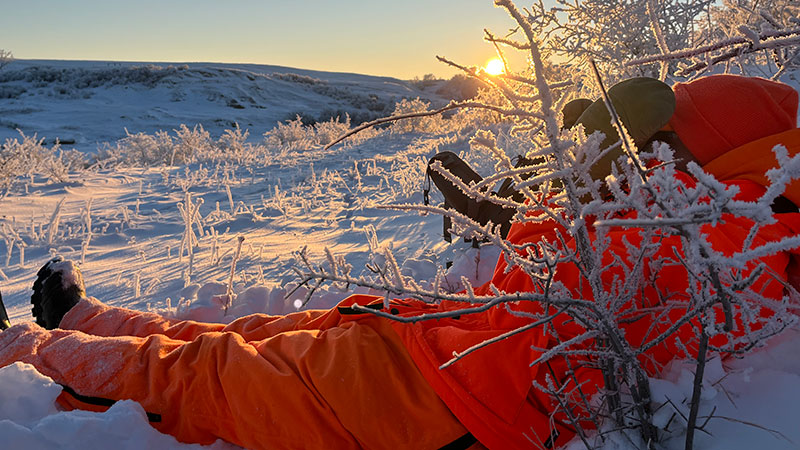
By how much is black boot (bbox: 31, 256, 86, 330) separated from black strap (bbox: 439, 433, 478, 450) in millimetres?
1996

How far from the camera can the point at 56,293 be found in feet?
8.39

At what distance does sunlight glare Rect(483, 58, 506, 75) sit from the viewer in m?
0.87

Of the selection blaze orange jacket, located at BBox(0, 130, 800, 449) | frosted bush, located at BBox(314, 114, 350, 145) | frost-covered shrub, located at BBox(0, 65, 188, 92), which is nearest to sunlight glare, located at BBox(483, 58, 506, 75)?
blaze orange jacket, located at BBox(0, 130, 800, 449)

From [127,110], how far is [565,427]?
25428mm

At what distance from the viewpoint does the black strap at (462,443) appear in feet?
4.82

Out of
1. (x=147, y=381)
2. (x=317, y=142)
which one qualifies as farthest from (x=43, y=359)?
(x=317, y=142)

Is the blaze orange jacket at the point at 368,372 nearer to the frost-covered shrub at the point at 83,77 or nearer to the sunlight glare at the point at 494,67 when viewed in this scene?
the sunlight glare at the point at 494,67

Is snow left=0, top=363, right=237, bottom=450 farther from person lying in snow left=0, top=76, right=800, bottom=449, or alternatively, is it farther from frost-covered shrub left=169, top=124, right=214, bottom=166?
frost-covered shrub left=169, top=124, right=214, bottom=166

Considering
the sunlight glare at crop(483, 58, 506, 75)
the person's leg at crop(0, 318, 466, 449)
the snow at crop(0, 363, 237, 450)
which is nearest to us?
the sunlight glare at crop(483, 58, 506, 75)

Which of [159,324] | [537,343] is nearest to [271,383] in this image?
[537,343]

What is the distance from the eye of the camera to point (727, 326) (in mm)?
723

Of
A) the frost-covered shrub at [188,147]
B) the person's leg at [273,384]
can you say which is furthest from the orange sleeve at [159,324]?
the frost-covered shrub at [188,147]

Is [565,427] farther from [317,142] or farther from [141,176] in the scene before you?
[317,142]

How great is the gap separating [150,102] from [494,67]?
94.8 ft
